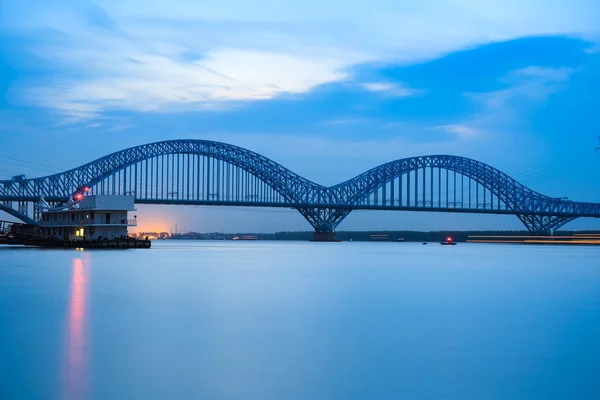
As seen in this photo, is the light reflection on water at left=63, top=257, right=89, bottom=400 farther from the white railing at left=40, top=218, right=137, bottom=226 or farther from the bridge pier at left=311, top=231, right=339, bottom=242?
the bridge pier at left=311, top=231, right=339, bottom=242

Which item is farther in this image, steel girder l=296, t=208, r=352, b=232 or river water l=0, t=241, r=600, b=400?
steel girder l=296, t=208, r=352, b=232

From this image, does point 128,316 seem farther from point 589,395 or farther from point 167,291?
point 589,395

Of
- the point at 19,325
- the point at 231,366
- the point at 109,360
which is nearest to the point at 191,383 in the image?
the point at 231,366

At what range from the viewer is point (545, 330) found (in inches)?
521

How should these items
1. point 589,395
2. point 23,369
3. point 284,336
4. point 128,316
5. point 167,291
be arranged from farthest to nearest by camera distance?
point 167,291 < point 128,316 < point 284,336 < point 23,369 < point 589,395

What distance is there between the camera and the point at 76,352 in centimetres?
1048

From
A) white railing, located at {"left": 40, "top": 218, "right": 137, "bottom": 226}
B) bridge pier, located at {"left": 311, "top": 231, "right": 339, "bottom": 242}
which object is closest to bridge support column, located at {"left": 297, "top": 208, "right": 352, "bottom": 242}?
bridge pier, located at {"left": 311, "top": 231, "right": 339, "bottom": 242}

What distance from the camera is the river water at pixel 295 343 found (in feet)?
27.9

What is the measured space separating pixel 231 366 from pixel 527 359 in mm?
4080

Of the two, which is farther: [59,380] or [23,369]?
[23,369]

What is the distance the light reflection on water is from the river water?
2cm

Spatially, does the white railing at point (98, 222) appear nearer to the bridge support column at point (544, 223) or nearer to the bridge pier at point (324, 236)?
the bridge pier at point (324, 236)

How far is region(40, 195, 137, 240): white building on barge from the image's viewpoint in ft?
191

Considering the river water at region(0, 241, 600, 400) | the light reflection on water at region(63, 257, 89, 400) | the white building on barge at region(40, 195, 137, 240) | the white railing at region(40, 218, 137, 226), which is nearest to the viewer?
the light reflection on water at region(63, 257, 89, 400)
